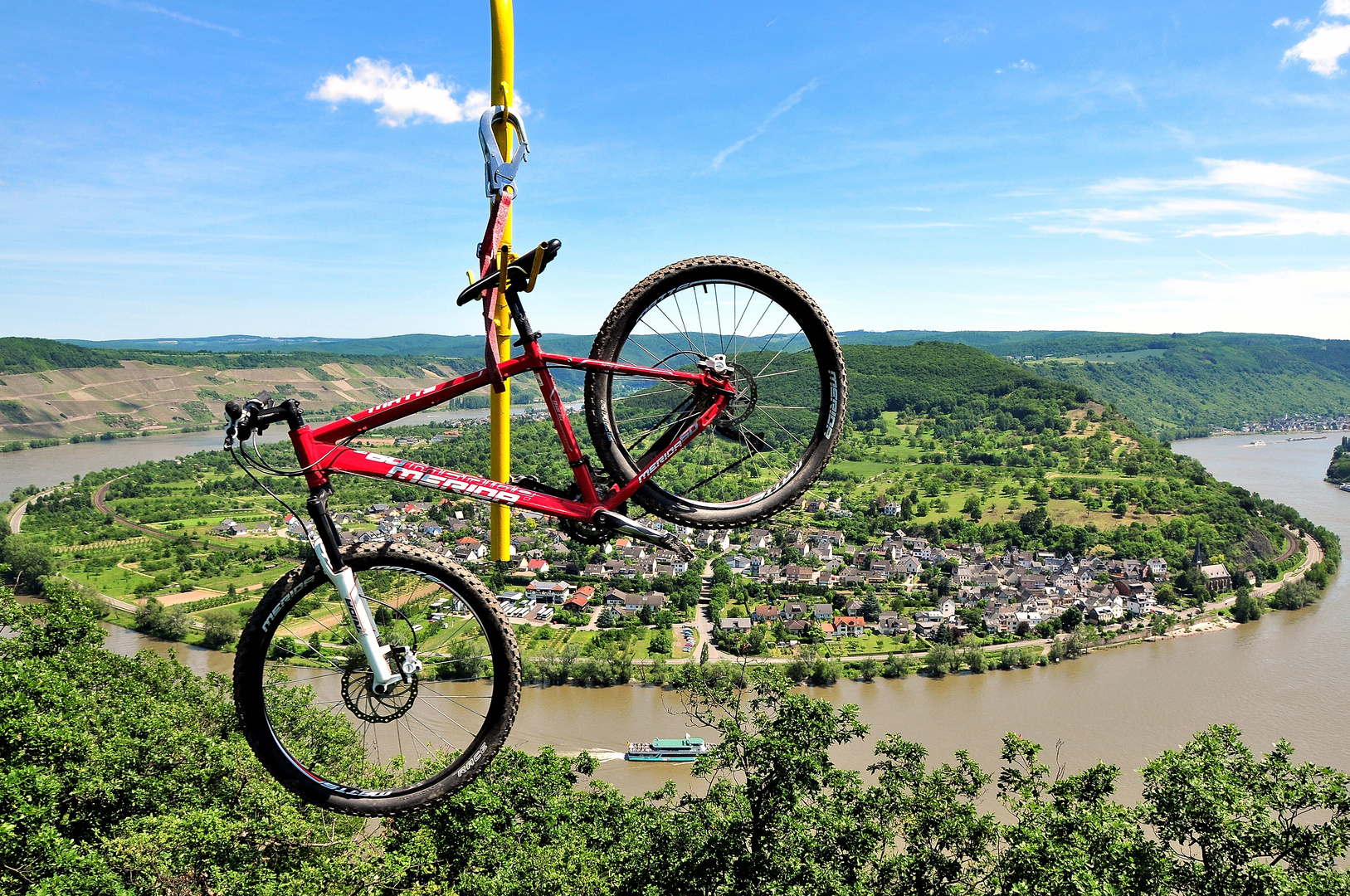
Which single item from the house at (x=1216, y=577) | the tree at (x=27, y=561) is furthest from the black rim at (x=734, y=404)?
the tree at (x=27, y=561)

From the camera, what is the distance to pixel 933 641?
33969 millimetres

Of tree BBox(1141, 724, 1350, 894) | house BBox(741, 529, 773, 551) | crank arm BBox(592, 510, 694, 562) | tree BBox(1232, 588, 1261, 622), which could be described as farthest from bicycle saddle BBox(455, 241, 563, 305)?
tree BBox(1232, 588, 1261, 622)

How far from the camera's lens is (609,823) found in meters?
14.1

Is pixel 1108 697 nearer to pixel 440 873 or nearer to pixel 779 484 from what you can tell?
pixel 440 873

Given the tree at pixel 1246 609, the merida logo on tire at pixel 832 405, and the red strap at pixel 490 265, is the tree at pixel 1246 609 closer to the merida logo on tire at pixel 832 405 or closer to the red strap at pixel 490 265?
the merida logo on tire at pixel 832 405

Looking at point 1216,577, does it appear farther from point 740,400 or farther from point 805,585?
point 740,400

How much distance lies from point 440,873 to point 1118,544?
5122 cm

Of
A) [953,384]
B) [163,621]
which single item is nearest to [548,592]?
[163,621]

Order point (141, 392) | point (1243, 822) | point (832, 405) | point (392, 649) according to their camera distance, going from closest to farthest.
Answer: point (392, 649)
point (832, 405)
point (1243, 822)
point (141, 392)

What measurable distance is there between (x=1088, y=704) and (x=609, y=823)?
20544 millimetres

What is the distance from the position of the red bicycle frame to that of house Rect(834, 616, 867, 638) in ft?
110

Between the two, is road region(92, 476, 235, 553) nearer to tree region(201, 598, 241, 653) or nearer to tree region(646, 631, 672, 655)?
tree region(201, 598, 241, 653)

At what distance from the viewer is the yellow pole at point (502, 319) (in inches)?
155

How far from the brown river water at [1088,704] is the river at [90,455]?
149 ft
